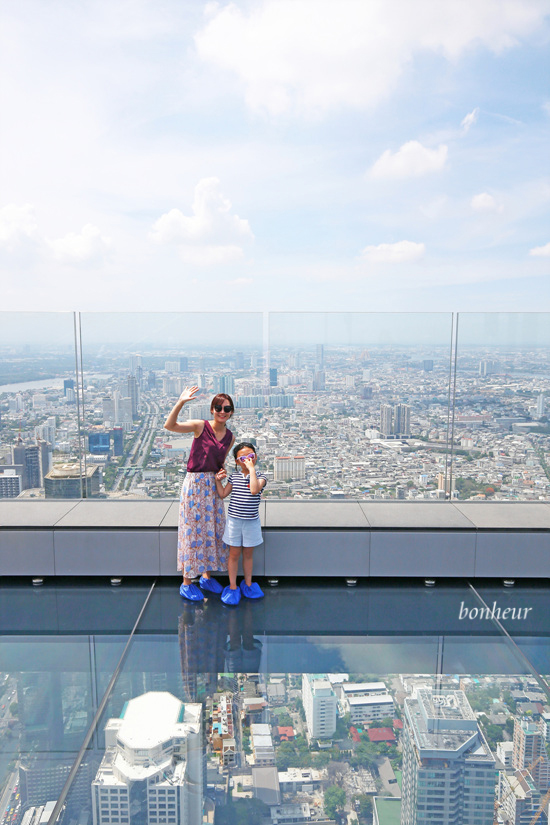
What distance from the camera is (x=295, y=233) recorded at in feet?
25.1

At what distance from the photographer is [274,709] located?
2.39m

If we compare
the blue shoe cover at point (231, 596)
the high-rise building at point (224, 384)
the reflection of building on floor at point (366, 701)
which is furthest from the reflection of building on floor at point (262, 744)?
the high-rise building at point (224, 384)

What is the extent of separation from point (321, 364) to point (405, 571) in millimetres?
1671

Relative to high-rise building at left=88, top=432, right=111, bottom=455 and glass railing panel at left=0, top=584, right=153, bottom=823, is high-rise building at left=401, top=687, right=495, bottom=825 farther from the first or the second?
high-rise building at left=88, top=432, right=111, bottom=455

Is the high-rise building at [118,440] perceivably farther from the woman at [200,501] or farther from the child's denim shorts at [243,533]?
the child's denim shorts at [243,533]

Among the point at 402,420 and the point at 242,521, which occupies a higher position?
the point at 402,420

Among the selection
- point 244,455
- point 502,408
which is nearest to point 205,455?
point 244,455

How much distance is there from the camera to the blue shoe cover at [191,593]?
11.4 ft

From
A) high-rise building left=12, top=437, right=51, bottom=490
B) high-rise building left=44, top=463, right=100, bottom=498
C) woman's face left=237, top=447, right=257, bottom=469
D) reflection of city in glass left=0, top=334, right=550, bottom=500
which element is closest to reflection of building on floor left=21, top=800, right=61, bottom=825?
woman's face left=237, top=447, right=257, bottom=469

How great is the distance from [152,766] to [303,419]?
2645 mm

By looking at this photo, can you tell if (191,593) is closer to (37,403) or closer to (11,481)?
(11,481)

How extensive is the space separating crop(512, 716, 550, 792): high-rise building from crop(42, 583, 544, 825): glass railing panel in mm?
50

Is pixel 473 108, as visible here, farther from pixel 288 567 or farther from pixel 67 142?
pixel 288 567

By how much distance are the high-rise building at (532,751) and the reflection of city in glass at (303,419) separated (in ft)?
6.88
